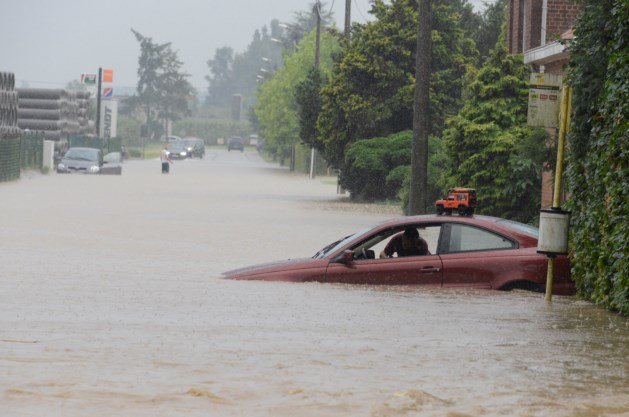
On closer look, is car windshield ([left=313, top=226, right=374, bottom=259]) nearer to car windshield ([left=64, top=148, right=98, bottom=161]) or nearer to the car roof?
the car roof

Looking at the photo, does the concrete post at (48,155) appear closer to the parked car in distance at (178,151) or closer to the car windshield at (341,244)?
the parked car in distance at (178,151)

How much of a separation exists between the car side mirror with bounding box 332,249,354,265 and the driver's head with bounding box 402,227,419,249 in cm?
58

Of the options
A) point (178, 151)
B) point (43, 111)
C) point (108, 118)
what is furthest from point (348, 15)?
point (178, 151)

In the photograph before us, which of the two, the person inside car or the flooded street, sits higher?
the person inside car

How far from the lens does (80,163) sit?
68125 millimetres

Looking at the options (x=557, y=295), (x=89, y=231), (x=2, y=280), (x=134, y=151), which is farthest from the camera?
(x=134, y=151)

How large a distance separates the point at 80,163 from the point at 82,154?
1403 mm

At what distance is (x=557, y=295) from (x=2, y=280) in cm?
636

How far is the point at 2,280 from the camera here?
16422 millimetres

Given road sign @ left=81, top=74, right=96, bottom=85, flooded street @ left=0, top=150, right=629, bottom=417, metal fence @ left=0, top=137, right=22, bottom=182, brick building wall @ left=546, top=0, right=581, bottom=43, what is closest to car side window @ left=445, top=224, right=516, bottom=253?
flooded street @ left=0, top=150, right=629, bottom=417

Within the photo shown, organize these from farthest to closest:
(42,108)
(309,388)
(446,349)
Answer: (42,108) < (446,349) < (309,388)

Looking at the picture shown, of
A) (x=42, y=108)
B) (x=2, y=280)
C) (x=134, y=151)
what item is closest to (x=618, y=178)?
(x=2, y=280)

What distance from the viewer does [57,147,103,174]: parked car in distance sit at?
68000mm

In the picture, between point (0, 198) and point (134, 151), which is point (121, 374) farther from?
point (134, 151)
